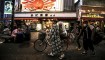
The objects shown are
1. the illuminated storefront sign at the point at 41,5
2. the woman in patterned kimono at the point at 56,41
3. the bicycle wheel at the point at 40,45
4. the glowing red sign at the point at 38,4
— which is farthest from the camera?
the glowing red sign at the point at 38,4

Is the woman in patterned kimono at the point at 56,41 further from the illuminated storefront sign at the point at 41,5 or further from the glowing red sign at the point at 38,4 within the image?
the glowing red sign at the point at 38,4

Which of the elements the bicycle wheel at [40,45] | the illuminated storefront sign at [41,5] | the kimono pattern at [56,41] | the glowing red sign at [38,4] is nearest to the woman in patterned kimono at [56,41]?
the kimono pattern at [56,41]

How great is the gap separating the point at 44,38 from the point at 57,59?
3449 millimetres

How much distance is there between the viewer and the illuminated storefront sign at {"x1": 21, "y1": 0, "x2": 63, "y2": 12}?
49.8 metres

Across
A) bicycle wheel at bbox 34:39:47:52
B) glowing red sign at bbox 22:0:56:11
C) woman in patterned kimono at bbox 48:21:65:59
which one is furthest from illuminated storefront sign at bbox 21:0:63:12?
woman in patterned kimono at bbox 48:21:65:59

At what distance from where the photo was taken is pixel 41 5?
50469 mm

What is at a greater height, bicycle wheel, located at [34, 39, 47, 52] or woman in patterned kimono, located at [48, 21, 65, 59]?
woman in patterned kimono, located at [48, 21, 65, 59]

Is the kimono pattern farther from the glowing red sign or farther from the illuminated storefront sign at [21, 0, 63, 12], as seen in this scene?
the glowing red sign

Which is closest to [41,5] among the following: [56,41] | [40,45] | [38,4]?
[38,4]

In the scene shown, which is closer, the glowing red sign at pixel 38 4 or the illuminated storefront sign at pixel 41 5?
the illuminated storefront sign at pixel 41 5

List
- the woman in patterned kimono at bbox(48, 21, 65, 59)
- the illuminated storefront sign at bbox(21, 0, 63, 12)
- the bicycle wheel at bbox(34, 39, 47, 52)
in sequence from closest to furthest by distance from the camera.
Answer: the woman in patterned kimono at bbox(48, 21, 65, 59), the bicycle wheel at bbox(34, 39, 47, 52), the illuminated storefront sign at bbox(21, 0, 63, 12)

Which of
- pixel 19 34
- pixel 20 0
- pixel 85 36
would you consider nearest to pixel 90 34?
pixel 85 36

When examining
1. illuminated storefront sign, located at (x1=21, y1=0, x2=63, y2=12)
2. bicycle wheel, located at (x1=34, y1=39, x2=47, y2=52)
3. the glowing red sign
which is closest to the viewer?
bicycle wheel, located at (x1=34, y1=39, x2=47, y2=52)

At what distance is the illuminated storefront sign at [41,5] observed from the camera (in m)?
49.8
